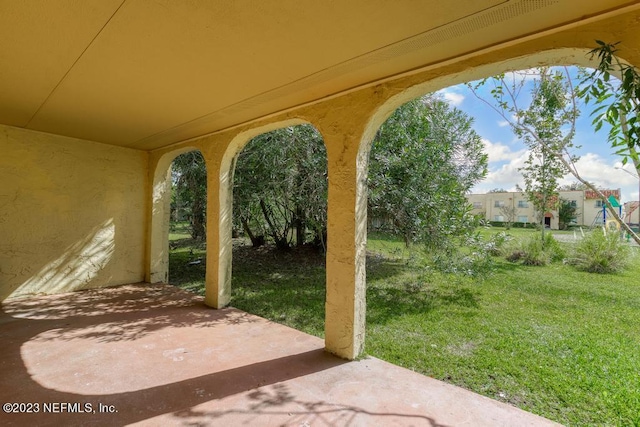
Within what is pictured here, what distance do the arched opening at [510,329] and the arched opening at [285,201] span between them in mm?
1046

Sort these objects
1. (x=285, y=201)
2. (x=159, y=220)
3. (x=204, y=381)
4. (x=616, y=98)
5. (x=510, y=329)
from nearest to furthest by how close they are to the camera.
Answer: (x=616, y=98), (x=204, y=381), (x=510, y=329), (x=159, y=220), (x=285, y=201)

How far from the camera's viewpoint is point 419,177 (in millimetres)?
4941

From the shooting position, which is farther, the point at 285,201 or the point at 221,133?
the point at 285,201

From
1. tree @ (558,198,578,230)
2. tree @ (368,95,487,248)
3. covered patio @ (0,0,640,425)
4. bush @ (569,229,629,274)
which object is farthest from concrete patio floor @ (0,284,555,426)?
tree @ (558,198,578,230)

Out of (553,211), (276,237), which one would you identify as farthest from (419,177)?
(553,211)

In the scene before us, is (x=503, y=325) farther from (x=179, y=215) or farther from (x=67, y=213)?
(x=179, y=215)

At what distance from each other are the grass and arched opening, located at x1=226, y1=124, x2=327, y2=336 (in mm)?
44

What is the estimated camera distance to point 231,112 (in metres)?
3.32

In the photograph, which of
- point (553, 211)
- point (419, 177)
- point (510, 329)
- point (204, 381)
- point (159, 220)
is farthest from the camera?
point (553, 211)

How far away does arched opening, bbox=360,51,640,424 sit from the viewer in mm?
2387

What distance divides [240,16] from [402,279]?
5.77m

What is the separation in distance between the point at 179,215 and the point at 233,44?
687 cm

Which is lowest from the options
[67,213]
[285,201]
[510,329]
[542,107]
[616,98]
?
[510,329]

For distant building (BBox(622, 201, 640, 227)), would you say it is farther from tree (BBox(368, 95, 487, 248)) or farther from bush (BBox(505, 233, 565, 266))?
bush (BBox(505, 233, 565, 266))
